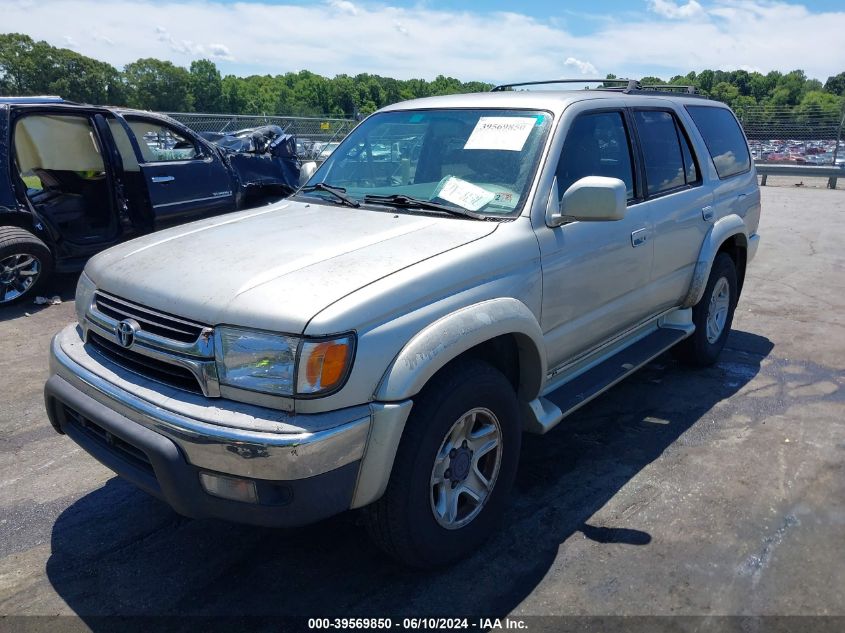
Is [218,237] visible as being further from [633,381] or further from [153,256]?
[633,381]

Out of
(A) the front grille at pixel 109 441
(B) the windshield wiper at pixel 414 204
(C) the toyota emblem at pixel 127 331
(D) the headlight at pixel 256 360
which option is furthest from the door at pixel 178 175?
(D) the headlight at pixel 256 360

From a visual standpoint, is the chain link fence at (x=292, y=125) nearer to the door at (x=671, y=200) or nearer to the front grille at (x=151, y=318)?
the door at (x=671, y=200)

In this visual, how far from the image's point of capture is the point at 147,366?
2707mm

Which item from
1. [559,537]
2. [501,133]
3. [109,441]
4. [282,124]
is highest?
[501,133]

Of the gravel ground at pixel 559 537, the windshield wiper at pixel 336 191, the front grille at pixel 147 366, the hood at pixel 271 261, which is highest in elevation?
the windshield wiper at pixel 336 191

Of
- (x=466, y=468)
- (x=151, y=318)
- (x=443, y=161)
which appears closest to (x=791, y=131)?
(x=443, y=161)

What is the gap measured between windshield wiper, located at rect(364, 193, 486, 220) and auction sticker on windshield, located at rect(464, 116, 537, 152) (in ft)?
1.48

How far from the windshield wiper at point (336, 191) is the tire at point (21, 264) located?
3.93 meters

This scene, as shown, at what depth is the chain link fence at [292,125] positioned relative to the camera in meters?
15.8

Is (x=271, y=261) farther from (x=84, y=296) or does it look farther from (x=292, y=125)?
(x=292, y=125)

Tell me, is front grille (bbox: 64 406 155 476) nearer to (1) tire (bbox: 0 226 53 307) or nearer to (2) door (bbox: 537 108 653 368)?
(2) door (bbox: 537 108 653 368)

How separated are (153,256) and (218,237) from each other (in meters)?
0.31

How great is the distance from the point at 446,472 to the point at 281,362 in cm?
91

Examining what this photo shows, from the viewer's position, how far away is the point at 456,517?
2.96 meters
